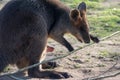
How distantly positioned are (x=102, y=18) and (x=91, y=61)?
2.99 metres

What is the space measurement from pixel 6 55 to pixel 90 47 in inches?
96.1

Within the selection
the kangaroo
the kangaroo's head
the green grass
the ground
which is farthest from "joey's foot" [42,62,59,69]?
the green grass

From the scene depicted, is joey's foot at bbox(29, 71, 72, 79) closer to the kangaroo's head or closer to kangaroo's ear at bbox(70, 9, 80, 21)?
the kangaroo's head

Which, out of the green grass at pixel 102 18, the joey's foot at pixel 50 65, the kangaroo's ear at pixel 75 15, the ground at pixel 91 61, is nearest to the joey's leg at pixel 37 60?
the ground at pixel 91 61

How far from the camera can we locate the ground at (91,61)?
8.12 meters

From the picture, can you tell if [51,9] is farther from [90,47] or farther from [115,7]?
[115,7]

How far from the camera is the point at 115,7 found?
12.8 metres

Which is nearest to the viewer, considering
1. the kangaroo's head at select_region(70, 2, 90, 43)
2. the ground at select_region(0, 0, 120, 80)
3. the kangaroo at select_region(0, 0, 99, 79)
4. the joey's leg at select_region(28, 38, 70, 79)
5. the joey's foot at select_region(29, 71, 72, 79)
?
the kangaroo at select_region(0, 0, 99, 79)

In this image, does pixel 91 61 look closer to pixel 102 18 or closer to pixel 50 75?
pixel 50 75

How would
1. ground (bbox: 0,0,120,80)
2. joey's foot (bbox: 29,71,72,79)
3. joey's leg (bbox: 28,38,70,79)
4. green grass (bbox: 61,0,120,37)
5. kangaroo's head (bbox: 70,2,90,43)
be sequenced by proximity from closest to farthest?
joey's leg (bbox: 28,38,70,79), joey's foot (bbox: 29,71,72,79), ground (bbox: 0,0,120,80), kangaroo's head (bbox: 70,2,90,43), green grass (bbox: 61,0,120,37)

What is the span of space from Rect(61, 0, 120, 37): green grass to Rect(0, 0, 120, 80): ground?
0.81 metres

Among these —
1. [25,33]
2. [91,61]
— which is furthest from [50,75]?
[91,61]

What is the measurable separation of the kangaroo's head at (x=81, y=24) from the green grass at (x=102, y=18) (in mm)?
1789

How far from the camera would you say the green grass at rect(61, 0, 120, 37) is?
34.9ft
